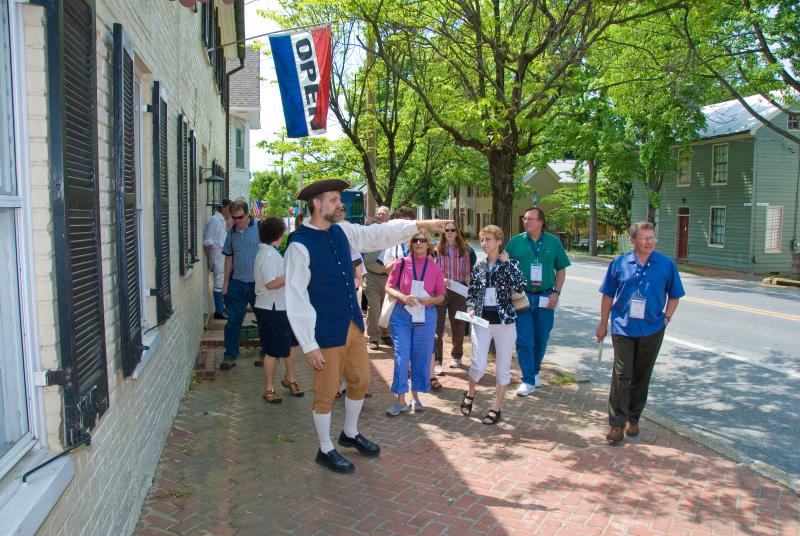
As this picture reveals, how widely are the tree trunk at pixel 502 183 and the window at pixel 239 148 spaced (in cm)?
2009

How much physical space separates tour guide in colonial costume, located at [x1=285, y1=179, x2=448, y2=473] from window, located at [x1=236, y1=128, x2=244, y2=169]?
77.6 ft

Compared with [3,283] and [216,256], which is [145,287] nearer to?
[3,283]

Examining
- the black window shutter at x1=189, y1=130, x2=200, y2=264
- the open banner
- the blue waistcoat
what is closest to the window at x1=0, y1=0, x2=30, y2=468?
the blue waistcoat

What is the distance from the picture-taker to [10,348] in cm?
237

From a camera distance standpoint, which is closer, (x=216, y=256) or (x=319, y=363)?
(x=319, y=363)

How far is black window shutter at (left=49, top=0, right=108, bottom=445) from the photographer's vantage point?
245 centimetres

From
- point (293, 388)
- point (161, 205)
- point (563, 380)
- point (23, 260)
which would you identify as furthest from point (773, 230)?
point (23, 260)

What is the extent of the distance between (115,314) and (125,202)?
26.2 inches

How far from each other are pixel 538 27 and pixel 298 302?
7.50 meters

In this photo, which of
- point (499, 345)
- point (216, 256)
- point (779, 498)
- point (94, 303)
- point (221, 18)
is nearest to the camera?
point (94, 303)

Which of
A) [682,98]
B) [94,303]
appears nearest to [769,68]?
[682,98]

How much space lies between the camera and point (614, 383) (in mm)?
5824

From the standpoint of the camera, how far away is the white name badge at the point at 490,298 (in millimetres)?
6259

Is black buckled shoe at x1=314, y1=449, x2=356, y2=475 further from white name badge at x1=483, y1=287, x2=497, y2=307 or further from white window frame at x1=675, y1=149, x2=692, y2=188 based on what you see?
white window frame at x1=675, y1=149, x2=692, y2=188
